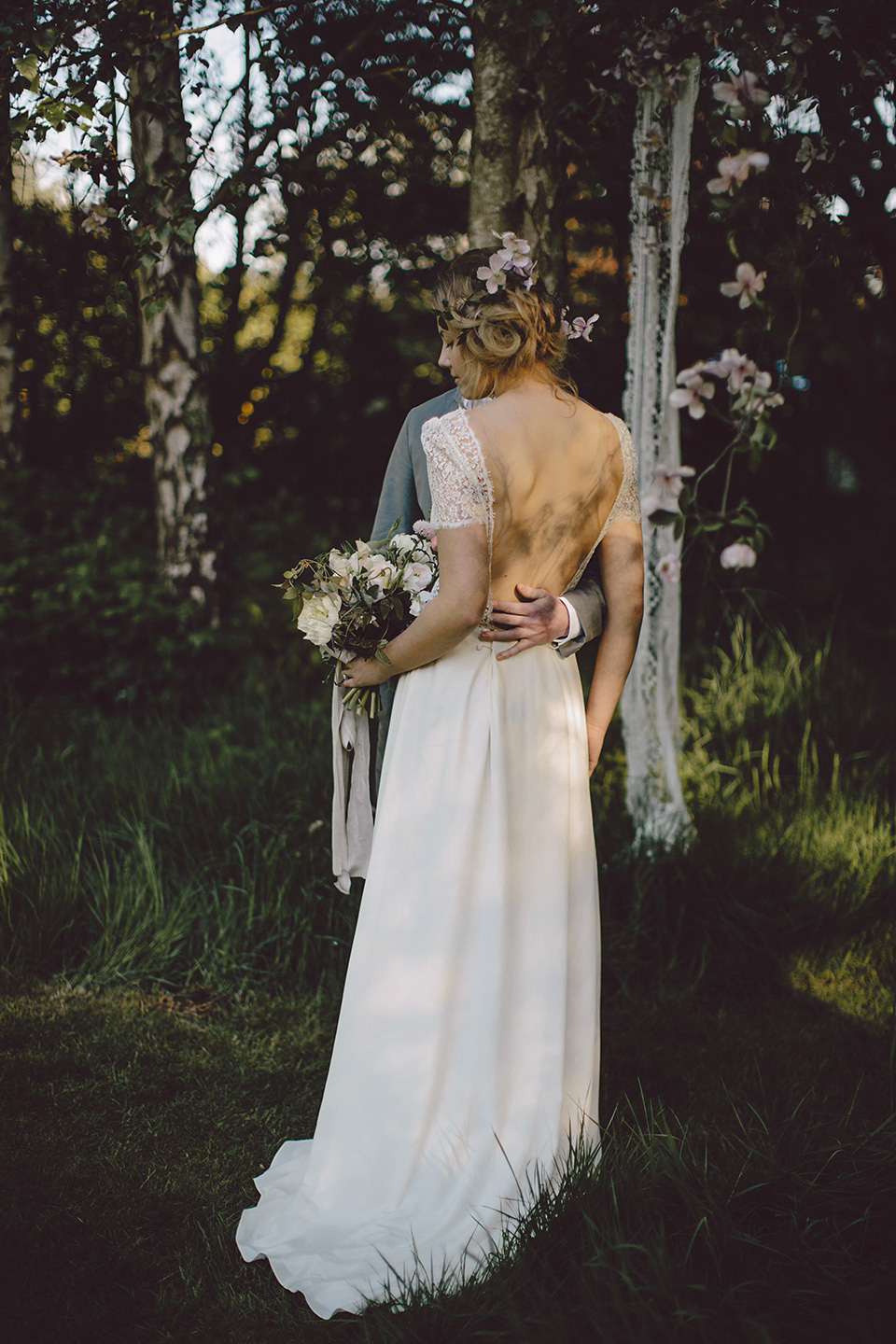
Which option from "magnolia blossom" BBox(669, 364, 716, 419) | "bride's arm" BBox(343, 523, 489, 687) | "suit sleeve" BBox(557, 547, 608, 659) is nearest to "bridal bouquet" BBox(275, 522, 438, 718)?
"bride's arm" BBox(343, 523, 489, 687)

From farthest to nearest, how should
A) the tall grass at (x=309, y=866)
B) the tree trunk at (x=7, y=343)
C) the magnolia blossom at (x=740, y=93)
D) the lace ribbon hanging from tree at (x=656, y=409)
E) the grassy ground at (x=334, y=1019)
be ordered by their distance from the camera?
the tree trunk at (x=7, y=343), the lace ribbon hanging from tree at (x=656, y=409), the tall grass at (x=309, y=866), the magnolia blossom at (x=740, y=93), the grassy ground at (x=334, y=1019)

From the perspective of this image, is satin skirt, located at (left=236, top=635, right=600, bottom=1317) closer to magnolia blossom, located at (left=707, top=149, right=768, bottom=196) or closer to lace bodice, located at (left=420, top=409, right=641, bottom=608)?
lace bodice, located at (left=420, top=409, right=641, bottom=608)

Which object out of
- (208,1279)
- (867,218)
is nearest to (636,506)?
(208,1279)

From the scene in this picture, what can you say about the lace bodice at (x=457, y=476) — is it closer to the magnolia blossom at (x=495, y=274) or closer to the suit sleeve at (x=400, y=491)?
the magnolia blossom at (x=495, y=274)

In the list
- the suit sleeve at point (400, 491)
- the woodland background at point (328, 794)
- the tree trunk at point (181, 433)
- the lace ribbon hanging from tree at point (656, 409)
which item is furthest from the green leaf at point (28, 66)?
the tree trunk at point (181, 433)

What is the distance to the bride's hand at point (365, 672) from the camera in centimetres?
247

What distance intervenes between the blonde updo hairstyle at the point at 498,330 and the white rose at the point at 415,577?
0.42 metres

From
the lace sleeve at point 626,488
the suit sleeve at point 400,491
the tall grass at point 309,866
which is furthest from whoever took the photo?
the tall grass at point 309,866

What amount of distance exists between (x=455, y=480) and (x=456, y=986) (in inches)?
46.0

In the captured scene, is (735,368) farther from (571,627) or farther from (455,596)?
(455,596)

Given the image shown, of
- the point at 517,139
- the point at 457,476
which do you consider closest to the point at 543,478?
the point at 457,476

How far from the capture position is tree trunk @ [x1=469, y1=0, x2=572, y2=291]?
3.65 metres

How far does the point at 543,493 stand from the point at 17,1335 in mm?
2129

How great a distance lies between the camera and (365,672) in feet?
8.25
